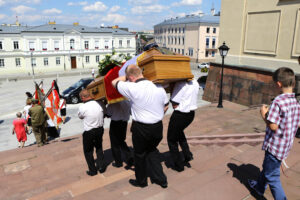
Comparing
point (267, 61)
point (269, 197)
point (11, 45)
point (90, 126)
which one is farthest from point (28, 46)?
point (269, 197)

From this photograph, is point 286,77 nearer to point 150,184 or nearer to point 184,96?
point 184,96

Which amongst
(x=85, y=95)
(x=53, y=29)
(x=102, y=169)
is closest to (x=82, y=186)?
(x=102, y=169)

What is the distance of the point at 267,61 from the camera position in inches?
495

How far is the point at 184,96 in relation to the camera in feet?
13.0

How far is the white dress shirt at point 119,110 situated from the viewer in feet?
14.3

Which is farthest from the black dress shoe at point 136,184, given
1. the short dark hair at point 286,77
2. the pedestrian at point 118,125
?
the short dark hair at point 286,77

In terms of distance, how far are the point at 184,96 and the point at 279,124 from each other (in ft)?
5.17

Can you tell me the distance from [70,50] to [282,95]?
4242 centimetres

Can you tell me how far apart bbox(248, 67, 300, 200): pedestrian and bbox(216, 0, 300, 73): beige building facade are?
1012cm

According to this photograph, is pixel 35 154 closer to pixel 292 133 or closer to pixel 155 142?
pixel 155 142

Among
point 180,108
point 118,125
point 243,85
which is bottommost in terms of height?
point 243,85

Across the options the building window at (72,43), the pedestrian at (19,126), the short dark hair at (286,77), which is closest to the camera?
the short dark hair at (286,77)

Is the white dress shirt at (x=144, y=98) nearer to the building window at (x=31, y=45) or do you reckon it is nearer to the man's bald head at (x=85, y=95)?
the man's bald head at (x=85, y=95)

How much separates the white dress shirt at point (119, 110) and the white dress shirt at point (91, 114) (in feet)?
0.63
